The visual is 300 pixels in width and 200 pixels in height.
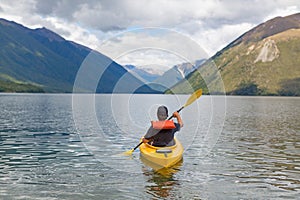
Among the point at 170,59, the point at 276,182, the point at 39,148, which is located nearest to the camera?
the point at 276,182

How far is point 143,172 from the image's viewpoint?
25750 mm

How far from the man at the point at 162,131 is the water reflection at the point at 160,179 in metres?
1.71

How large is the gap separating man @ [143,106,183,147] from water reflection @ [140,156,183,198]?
1708 mm

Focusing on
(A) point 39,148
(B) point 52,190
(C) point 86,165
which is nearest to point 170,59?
(C) point 86,165

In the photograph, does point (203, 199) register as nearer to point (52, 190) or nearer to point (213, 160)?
point (52, 190)

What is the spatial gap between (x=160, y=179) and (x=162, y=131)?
447 centimetres

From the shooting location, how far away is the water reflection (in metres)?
20.5

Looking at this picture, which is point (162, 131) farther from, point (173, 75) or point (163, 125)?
point (173, 75)

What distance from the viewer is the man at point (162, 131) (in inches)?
1036

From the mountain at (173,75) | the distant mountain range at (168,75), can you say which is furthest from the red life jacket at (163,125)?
the distant mountain range at (168,75)

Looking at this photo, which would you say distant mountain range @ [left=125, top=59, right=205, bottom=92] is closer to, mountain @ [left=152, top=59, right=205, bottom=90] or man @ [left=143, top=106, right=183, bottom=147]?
mountain @ [left=152, top=59, right=205, bottom=90]

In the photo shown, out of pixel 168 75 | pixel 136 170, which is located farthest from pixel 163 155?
pixel 168 75

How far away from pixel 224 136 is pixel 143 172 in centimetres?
2529

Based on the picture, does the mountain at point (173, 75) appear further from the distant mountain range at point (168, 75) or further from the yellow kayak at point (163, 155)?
the yellow kayak at point (163, 155)
